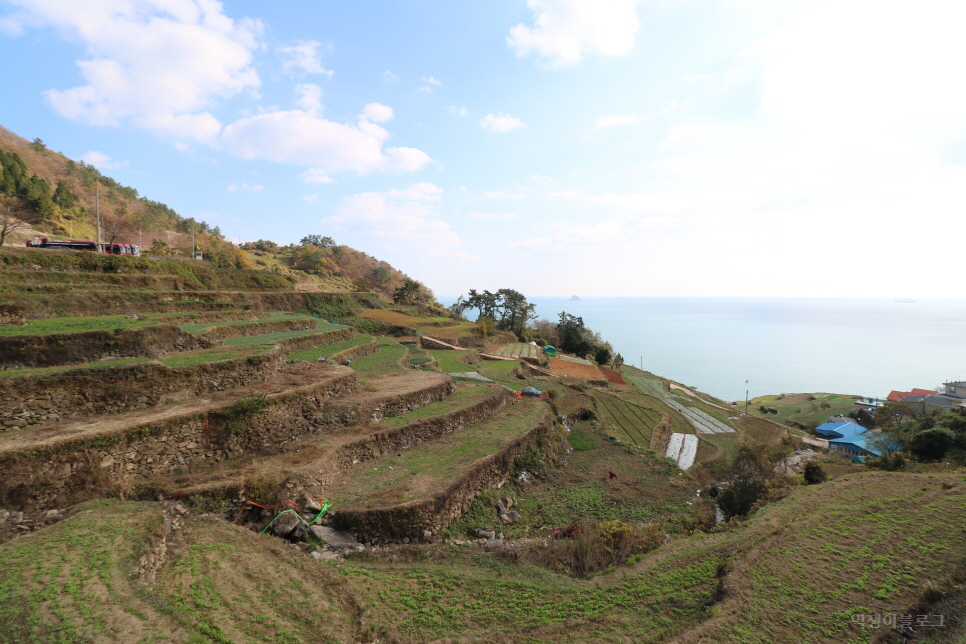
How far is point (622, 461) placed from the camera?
1700 cm

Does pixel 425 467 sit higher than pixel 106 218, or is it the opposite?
pixel 106 218

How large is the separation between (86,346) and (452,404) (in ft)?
39.3

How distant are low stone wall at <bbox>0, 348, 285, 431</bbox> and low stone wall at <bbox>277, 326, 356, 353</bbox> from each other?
18.2 ft

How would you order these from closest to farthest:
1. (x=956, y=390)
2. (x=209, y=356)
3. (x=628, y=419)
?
(x=209, y=356) → (x=628, y=419) → (x=956, y=390)

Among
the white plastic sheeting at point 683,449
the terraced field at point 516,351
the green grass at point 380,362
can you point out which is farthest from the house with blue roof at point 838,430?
the green grass at point 380,362

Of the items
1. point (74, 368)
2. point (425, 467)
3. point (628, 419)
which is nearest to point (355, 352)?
point (425, 467)

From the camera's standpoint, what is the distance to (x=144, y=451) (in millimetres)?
8891

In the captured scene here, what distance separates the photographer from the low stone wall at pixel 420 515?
928 centimetres

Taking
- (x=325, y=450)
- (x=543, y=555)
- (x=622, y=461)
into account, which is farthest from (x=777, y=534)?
(x=325, y=450)

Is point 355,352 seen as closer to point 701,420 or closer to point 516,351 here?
point 516,351

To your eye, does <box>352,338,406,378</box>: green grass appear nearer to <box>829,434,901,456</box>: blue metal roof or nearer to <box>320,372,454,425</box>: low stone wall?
<box>320,372,454,425</box>: low stone wall

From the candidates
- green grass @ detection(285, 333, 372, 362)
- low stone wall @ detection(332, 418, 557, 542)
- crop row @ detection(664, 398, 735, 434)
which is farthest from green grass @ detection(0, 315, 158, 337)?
crop row @ detection(664, 398, 735, 434)

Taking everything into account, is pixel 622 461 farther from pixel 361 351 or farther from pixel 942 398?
pixel 942 398

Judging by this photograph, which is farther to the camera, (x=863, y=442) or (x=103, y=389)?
(x=863, y=442)
